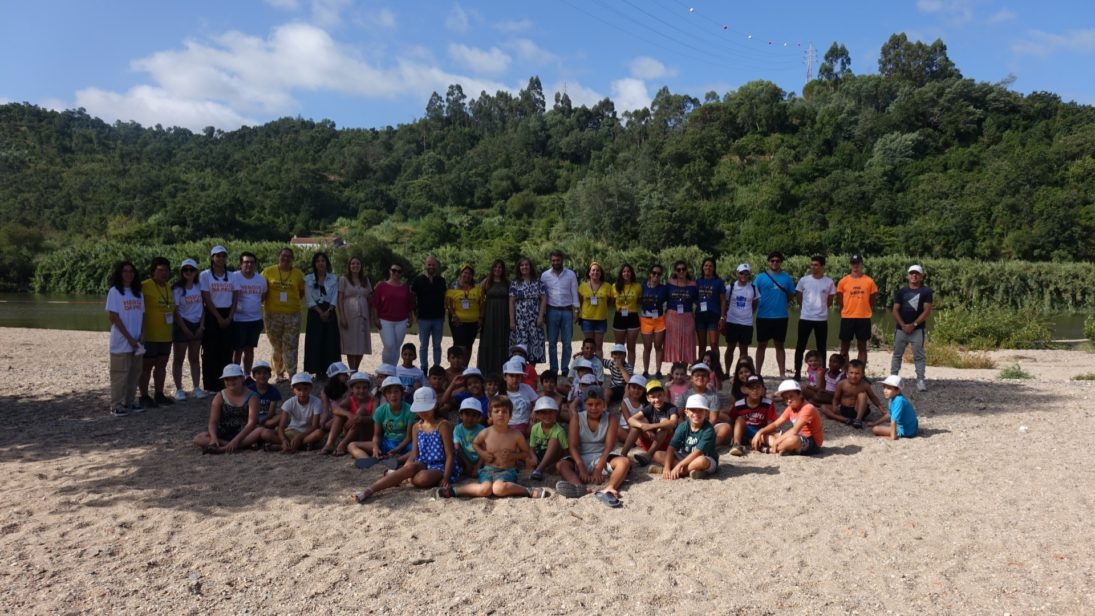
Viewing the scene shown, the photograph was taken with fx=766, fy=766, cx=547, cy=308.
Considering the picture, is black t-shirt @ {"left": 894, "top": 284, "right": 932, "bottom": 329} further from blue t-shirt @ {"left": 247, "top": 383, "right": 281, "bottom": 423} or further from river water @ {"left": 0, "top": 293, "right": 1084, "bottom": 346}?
river water @ {"left": 0, "top": 293, "right": 1084, "bottom": 346}

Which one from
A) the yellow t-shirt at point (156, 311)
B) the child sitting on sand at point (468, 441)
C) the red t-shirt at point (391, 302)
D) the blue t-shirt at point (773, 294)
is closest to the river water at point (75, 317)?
the blue t-shirt at point (773, 294)

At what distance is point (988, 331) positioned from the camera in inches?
752

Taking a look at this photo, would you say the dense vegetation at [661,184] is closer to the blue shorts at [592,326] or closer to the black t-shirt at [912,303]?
the black t-shirt at [912,303]

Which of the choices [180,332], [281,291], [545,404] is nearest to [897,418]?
[545,404]

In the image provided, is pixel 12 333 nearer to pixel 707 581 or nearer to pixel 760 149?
pixel 707 581

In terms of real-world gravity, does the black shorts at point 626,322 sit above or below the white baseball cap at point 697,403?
above

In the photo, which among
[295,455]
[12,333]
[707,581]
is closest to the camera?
[707,581]

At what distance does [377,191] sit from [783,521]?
91.3m

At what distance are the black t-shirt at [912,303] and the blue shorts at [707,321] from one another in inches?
89.1

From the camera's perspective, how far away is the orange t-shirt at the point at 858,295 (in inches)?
380

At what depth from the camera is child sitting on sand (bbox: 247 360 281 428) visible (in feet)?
24.4

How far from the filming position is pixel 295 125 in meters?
139

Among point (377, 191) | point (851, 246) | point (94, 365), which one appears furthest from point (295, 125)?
point (94, 365)

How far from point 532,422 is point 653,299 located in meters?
2.97
